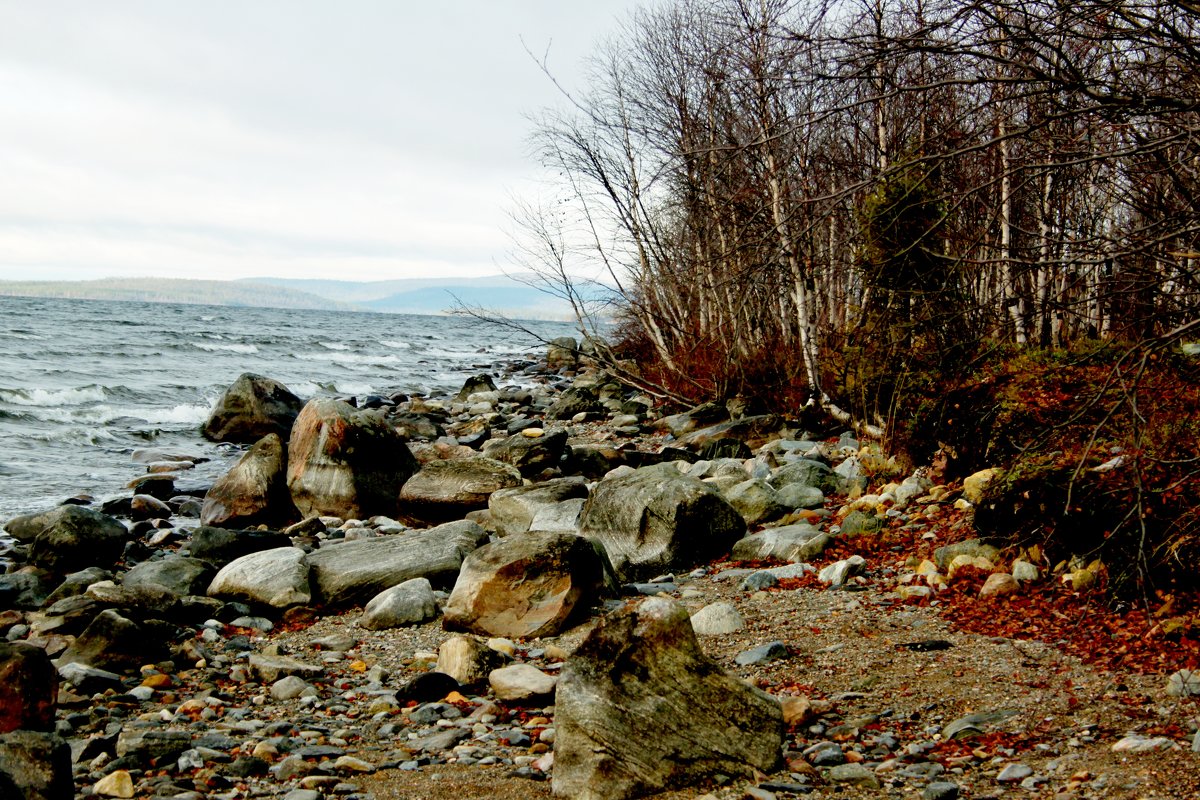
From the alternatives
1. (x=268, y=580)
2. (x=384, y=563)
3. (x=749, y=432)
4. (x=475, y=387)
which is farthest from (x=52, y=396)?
(x=384, y=563)

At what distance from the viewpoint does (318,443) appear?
10703 millimetres

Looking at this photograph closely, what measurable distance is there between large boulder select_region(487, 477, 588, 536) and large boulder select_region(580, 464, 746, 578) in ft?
3.83

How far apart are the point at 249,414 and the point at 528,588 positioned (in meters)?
11.5

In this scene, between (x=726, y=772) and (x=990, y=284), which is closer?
(x=726, y=772)

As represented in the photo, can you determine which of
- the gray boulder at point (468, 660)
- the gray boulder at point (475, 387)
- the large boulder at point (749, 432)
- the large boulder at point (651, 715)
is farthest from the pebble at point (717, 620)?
the gray boulder at point (475, 387)

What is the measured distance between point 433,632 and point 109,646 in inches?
74.6

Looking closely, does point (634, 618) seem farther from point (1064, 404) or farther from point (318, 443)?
point (318, 443)

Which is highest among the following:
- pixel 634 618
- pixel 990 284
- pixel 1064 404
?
pixel 990 284

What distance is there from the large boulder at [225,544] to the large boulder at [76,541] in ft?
2.35

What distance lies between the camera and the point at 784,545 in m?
7.06

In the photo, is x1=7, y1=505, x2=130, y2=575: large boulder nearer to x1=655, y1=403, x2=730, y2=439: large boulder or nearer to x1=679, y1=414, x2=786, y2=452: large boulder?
x1=679, y1=414, x2=786, y2=452: large boulder

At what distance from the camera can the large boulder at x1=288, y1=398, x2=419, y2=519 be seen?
10477 millimetres

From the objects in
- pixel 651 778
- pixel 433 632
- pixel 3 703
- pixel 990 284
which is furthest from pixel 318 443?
pixel 990 284

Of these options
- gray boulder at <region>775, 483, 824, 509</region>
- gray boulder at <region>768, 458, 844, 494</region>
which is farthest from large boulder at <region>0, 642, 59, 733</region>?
gray boulder at <region>768, 458, 844, 494</region>
